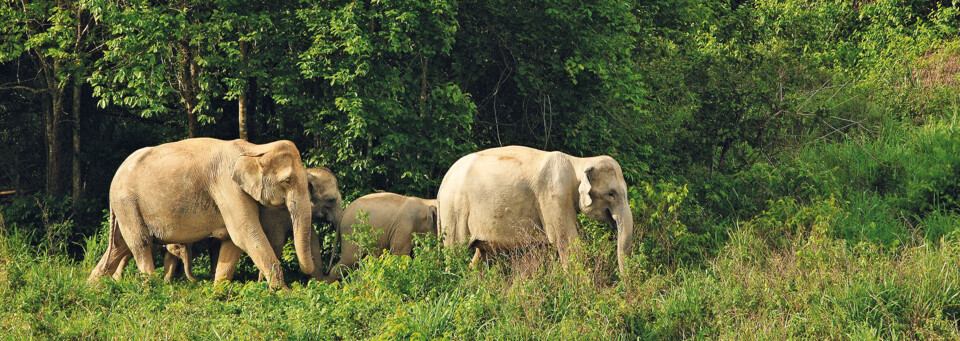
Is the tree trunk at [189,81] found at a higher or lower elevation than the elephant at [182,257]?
higher

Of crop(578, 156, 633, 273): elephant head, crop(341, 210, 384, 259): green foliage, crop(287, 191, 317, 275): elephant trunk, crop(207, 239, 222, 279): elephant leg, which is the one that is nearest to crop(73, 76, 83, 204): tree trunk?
crop(207, 239, 222, 279): elephant leg

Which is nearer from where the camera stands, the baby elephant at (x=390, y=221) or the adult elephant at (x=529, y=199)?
the adult elephant at (x=529, y=199)

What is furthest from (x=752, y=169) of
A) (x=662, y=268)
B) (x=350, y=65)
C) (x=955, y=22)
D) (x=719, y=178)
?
(x=955, y=22)

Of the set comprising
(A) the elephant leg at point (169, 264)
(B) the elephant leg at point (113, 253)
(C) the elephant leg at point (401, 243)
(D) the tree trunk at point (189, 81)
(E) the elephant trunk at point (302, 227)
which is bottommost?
(A) the elephant leg at point (169, 264)

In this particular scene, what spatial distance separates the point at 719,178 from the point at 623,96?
1.47m

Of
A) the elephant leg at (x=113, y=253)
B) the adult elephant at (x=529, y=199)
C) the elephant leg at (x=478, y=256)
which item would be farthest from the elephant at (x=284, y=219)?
the elephant leg at (x=478, y=256)

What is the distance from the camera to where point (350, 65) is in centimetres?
1031

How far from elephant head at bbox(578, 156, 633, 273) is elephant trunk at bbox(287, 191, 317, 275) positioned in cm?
244

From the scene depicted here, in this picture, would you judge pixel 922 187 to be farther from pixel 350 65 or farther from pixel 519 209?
pixel 350 65

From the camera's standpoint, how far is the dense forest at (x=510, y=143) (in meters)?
8.02

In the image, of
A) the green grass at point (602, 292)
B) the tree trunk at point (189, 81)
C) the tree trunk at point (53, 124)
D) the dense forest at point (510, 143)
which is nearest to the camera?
the green grass at point (602, 292)

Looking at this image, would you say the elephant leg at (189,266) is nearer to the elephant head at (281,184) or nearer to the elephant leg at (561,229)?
the elephant head at (281,184)

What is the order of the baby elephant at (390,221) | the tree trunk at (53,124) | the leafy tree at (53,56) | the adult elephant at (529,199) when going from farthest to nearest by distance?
the tree trunk at (53,124), the leafy tree at (53,56), the baby elephant at (390,221), the adult elephant at (529,199)

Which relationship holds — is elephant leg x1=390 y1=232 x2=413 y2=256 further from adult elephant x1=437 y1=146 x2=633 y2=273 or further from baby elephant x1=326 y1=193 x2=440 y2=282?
adult elephant x1=437 y1=146 x2=633 y2=273
